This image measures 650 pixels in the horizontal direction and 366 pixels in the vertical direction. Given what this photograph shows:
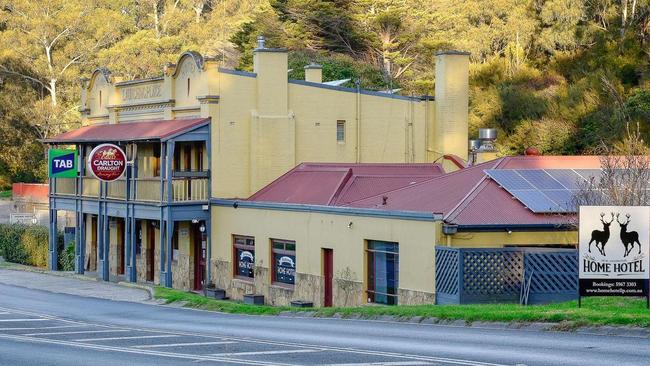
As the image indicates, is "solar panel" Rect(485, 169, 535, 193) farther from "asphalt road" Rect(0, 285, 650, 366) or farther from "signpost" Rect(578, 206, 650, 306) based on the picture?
"signpost" Rect(578, 206, 650, 306)

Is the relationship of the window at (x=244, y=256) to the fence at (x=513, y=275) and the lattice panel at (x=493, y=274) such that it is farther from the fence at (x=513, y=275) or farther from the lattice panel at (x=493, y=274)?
the lattice panel at (x=493, y=274)

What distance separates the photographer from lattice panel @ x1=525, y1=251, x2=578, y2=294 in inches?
1155

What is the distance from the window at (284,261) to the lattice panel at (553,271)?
420 inches

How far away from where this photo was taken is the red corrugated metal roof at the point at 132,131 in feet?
143

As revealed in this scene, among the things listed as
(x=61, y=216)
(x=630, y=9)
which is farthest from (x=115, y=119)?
(x=630, y=9)

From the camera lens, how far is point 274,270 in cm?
3972

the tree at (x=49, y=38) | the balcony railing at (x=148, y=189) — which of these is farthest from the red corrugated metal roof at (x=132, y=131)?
the tree at (x=49, y=38)

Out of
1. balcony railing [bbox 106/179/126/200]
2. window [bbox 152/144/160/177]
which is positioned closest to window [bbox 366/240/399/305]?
balcony railing [bbox 106/179/126/200]

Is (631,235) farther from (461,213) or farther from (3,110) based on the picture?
(3,110)

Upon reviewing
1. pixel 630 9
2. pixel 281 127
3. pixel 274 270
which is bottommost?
pixel 274 270

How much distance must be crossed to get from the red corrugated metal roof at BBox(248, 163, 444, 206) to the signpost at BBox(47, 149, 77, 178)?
33.9 feet

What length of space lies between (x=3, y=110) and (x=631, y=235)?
7063 cm

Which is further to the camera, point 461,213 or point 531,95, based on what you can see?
point 531,95

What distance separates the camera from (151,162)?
1929 inches
